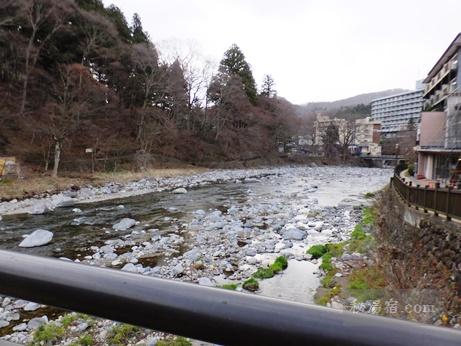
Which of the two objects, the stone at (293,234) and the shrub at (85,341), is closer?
the shrub at (85,341)

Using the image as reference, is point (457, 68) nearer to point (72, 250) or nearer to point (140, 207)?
point (140, 207)

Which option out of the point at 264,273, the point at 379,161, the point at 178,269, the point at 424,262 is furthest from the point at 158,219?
the point at 379,161

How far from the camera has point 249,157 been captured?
45.6m

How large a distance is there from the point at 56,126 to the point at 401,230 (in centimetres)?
2039

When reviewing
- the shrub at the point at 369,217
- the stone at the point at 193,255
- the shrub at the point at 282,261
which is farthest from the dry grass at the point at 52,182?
the shrub at the point at 369,217

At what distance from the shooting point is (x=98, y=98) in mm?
27672

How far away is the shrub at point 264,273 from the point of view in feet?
23.5

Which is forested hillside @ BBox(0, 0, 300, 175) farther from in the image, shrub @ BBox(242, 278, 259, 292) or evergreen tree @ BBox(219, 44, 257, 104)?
shrub @ BBox(242, 278, 259, 292)

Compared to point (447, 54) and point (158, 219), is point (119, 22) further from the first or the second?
point (158, 219)

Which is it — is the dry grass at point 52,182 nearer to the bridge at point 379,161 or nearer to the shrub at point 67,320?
the shrub at point 67,320

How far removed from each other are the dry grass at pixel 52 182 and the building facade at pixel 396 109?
2694 inches

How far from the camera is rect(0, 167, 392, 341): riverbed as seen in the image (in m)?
7.32

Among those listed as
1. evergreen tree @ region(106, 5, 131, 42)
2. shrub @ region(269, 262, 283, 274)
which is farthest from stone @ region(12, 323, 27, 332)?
evergreen tree @ region(106, 5, 131, 42)

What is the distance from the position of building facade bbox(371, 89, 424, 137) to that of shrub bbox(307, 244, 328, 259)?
7807 centimetres
